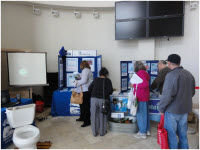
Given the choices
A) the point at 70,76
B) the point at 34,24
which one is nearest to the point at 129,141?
the point at 70,76

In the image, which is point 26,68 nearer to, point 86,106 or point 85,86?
point 85,86

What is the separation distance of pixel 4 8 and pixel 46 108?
10.0 feet

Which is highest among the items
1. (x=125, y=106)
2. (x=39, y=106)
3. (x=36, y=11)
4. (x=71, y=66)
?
(x=36, y=11)

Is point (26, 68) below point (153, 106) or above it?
above

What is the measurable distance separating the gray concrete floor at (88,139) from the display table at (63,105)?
0.54 metres

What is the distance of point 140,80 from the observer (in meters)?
2.68

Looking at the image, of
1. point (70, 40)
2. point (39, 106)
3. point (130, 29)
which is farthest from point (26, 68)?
point (130, 29)

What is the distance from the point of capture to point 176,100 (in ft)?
6.30

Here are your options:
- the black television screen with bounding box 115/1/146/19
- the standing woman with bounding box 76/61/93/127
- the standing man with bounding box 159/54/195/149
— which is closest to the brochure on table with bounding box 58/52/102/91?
the standing woman with bounding box 76/61/93/127

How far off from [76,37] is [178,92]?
378cm

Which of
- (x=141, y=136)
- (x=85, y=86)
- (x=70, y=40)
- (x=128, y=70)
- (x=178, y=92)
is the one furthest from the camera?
(x=70, y=40)

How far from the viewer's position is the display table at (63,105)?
3.86 meters

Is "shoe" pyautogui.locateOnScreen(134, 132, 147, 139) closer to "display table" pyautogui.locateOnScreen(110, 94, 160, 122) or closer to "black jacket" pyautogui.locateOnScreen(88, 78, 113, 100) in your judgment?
"display table" pyautogui.locateOnScreen(110, 94, 160, 122)

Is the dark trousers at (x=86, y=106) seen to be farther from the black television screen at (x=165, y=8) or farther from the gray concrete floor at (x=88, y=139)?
the black television screen at (x=165, y=8)
